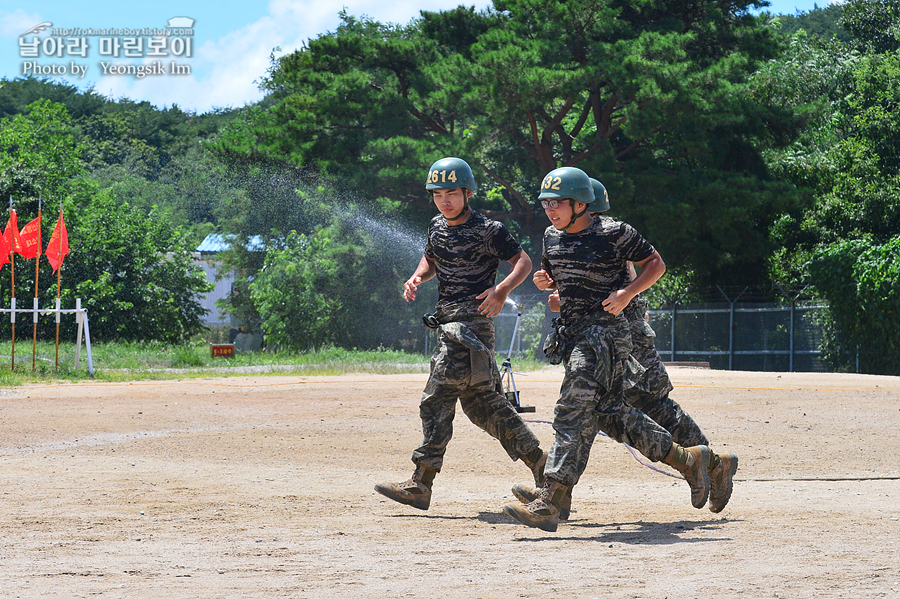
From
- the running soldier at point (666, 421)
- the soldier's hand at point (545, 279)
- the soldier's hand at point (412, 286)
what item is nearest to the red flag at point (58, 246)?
the soldier's hand at point (412, 286)

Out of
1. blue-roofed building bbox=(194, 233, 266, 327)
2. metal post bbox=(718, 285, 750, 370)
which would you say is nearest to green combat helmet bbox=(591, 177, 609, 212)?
metal post bbox=(718, 285, 750, 370)

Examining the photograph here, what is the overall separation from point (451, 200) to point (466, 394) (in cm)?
114

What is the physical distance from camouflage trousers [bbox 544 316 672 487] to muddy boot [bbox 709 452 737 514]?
424 millimetres

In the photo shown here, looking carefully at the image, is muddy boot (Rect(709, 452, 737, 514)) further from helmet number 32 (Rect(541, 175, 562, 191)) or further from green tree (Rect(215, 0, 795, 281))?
green tree (Rect(215, 0, 795, 281))

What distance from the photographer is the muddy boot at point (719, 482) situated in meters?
5.83

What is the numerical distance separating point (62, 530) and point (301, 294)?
94.4 feet

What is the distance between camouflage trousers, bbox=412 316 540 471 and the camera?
607 cm

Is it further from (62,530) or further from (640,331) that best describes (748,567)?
(62,530)

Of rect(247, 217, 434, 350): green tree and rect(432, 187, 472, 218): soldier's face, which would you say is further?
rect(247, 217, 434, 350): green tree

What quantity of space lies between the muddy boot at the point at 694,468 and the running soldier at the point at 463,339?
85 cm

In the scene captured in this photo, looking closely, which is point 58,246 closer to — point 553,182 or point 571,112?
point 553,182

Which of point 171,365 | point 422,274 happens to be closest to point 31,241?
point 171,365

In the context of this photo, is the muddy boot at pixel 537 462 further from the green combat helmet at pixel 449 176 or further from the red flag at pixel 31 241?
the red flag at pixel 31 241

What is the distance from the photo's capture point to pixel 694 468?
18.8ft
